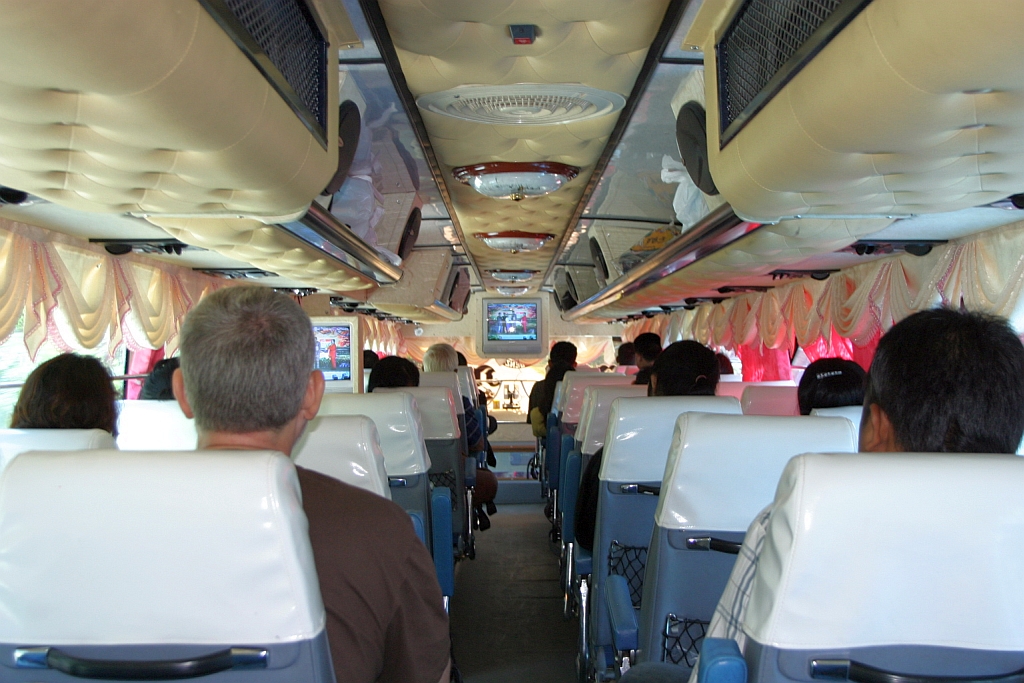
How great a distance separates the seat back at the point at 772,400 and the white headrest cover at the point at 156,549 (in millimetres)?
4267

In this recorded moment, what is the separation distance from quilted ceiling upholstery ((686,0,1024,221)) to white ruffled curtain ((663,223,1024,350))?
59cm

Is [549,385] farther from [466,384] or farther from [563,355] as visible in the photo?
[466,384]

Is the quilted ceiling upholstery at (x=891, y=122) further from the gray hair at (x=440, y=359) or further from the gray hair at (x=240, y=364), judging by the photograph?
the gray hair at (x=440, y=359)

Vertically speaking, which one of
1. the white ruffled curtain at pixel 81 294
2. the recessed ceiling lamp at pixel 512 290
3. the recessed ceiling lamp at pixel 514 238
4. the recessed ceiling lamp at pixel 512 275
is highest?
the recessed ceiling lamp at pixel 512 290

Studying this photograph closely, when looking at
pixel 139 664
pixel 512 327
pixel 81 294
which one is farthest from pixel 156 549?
pixel 512 327

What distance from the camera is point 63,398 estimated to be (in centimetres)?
294

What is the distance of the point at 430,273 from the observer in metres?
10.8

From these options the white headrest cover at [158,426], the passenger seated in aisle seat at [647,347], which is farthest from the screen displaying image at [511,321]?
the white headrest cover at [158,426]

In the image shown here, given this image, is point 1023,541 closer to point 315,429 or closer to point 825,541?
point 825,541

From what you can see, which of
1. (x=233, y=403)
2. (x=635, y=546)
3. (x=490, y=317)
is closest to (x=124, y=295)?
(x=635, y=546)

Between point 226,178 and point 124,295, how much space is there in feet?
14.5

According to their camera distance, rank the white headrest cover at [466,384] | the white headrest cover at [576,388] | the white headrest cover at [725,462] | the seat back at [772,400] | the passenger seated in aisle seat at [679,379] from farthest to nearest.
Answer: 1. the white headrest cover at [466,384]
2. the white headrest cover at [576,388]
3. the seat back at [772,400]
4. the passenger seated in aisle seat at [679,379]
5. the white headrest cover at [725,462]

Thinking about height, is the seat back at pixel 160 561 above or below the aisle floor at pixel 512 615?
above

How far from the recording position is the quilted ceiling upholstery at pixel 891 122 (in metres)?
1.46
